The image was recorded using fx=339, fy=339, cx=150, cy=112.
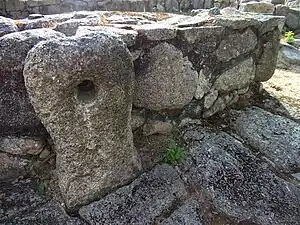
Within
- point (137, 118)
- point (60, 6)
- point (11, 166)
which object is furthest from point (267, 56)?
point (60, 6)

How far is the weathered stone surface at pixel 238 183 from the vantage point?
5.50 feet

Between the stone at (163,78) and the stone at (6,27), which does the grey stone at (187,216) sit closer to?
the stone at (163,78)

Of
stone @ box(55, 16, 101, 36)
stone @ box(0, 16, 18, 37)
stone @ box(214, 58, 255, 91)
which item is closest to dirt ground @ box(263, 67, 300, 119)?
stone @ box(214, 58, 255, 91)

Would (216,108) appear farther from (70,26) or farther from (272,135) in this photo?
(70,26)

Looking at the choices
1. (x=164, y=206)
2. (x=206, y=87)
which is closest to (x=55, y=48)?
(x=164, y=206)

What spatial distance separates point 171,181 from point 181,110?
448mm

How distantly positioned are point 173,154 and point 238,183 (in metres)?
0.38

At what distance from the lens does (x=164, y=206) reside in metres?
1.65

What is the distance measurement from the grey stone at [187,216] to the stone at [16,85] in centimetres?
76

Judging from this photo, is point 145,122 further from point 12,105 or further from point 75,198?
point 12,105

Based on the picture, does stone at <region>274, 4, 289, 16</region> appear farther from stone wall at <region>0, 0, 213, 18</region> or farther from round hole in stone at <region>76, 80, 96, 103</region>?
round hole in stone at <region>76, 80, 96, 103</region>

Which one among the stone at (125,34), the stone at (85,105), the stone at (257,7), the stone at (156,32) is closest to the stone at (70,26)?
the stone at (125,34)

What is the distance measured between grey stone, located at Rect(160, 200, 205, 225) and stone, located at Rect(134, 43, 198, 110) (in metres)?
0.55

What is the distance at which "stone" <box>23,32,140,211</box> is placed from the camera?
1312 millimetres
